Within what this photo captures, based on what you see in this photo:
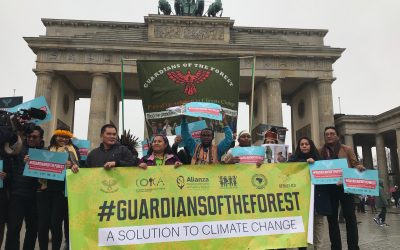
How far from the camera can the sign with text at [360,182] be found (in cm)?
562

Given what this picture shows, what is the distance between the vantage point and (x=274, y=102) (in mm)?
32750

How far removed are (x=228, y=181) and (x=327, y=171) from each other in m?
1.65

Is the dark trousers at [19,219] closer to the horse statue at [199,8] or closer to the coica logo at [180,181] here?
the coica logo at [180,181]

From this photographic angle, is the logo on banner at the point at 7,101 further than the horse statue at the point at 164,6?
No

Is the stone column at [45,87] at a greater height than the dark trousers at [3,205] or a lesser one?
greater

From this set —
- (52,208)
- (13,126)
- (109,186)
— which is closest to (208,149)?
(109,186)

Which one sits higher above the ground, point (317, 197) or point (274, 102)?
point (274, 102)

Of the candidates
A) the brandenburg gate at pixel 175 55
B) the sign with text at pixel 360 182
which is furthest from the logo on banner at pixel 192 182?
the brandenburg gate at pixel 175 55

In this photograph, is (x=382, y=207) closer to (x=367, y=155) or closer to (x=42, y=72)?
(x=42, y=72)

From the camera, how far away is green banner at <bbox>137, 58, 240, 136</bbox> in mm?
7848

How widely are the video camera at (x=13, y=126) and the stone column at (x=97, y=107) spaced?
2527cm

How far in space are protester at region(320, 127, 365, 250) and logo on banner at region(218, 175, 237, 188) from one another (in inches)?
76.0

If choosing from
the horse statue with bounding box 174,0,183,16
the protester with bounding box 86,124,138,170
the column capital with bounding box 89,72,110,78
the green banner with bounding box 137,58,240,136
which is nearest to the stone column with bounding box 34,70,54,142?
the column capital with bounding box 89,72,110,78

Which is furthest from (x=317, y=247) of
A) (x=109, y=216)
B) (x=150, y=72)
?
(x=150, y=72)
